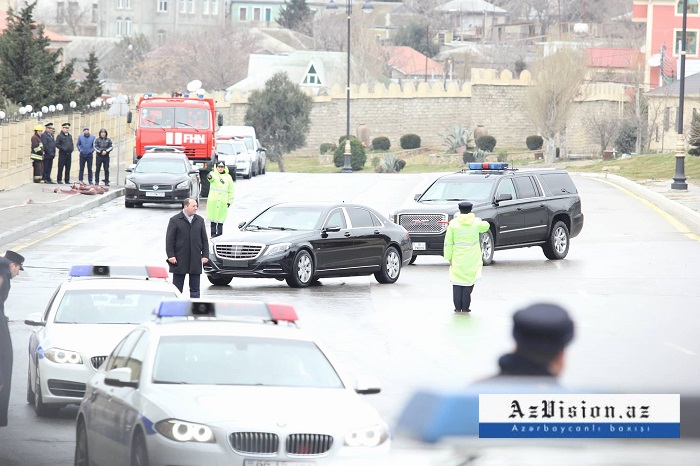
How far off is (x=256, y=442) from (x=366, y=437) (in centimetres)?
67

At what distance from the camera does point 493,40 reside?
185500 millimetres

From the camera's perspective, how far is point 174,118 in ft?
154

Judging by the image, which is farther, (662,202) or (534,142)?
(534,142)

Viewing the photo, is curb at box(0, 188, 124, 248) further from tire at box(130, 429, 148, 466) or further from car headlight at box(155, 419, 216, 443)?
car headlight at box(155, 419, 216, 443)

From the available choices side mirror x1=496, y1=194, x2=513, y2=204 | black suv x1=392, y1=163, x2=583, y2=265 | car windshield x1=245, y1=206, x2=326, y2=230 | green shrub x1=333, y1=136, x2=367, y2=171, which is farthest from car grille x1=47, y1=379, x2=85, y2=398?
green shrub x1=333, y1=136, x2=367, y2=171

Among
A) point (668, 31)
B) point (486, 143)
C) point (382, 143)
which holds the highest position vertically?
point (668, 31)

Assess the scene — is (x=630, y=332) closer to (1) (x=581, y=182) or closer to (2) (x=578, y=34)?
(1) (x=581, y=182)

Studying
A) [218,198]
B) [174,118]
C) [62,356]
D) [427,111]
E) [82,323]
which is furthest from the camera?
[427,111]

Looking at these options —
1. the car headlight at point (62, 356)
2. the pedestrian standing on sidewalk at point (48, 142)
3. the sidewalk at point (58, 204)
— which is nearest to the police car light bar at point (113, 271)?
the car headlight at point (62, 356)

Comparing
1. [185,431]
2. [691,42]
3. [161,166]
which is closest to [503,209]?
[161,166]

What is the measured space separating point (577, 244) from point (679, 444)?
27.4m

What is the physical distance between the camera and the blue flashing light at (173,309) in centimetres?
966

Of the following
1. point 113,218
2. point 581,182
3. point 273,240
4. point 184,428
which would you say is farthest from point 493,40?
point 184,428

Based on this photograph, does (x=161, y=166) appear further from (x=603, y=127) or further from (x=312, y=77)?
(x=312, y=77)
